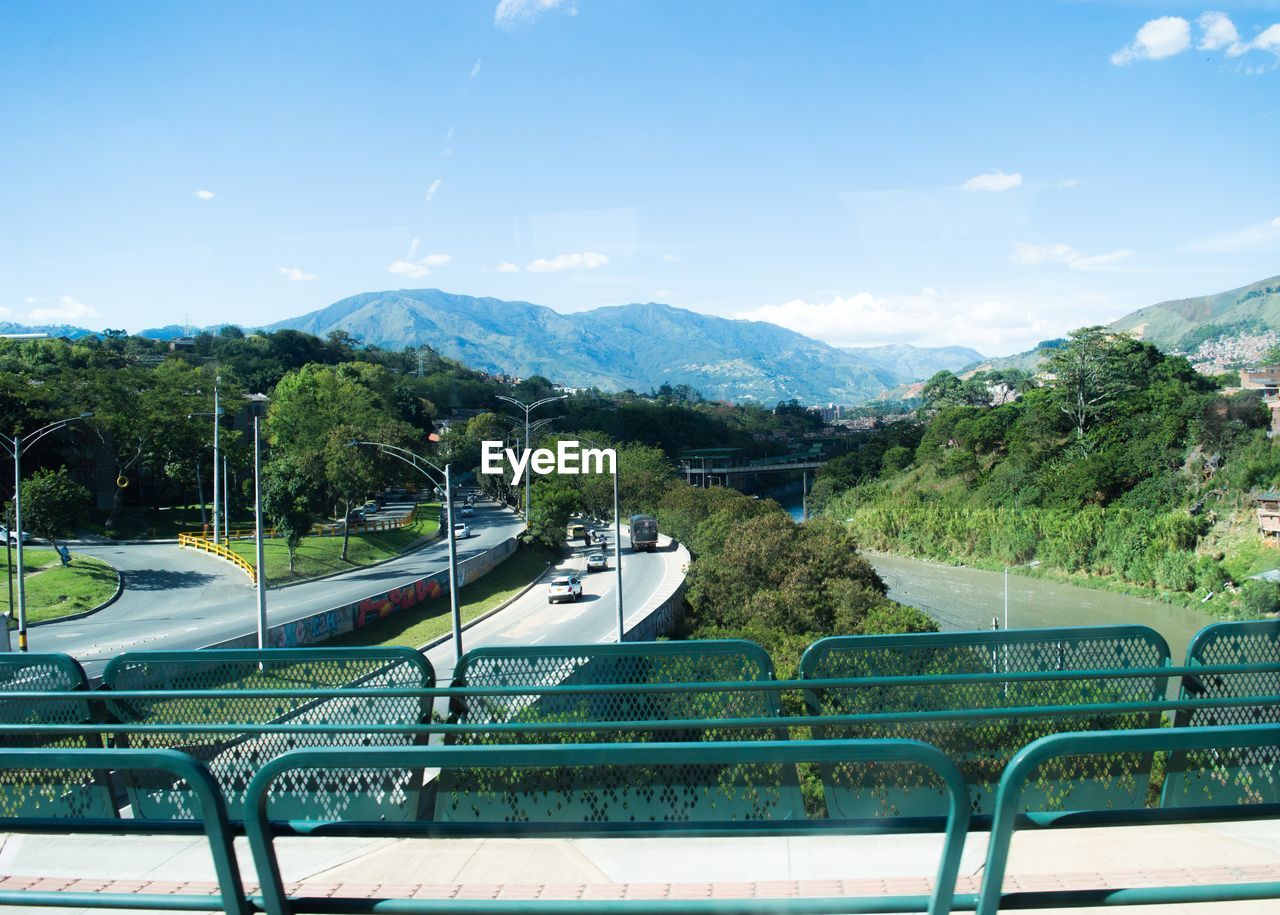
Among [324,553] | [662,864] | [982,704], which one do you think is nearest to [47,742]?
[662,864]

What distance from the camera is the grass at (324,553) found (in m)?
35.1

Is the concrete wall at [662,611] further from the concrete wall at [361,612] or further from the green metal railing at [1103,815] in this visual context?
the green metal railing at [1103,815]

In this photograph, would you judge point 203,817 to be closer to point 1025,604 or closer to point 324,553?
point 324,553

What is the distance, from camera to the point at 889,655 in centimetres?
477

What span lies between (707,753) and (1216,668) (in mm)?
2355

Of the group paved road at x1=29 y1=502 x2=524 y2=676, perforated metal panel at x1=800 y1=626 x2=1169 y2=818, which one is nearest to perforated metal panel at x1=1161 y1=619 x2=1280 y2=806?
perforated metal panel at x1=800 y1=626 x2=1169 y2=818

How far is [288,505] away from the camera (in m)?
34.0

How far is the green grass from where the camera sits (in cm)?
2744

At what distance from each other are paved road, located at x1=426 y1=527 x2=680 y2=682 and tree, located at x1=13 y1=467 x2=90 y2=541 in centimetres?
1613

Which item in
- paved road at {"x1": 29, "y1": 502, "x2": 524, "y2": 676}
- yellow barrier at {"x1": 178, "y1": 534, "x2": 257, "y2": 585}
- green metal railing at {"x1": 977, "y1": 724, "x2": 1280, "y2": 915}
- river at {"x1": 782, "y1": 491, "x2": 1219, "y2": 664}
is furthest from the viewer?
river at {"x1": 782, "y1": 491, "x2": 1219, "y2": 664}

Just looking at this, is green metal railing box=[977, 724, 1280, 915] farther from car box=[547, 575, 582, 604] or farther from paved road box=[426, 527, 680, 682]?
car box=[547, 575, 582, 604]

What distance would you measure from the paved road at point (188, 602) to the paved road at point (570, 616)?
5.02 meters

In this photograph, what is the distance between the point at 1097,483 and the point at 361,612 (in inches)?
1824

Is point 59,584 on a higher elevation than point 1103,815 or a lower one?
lower
